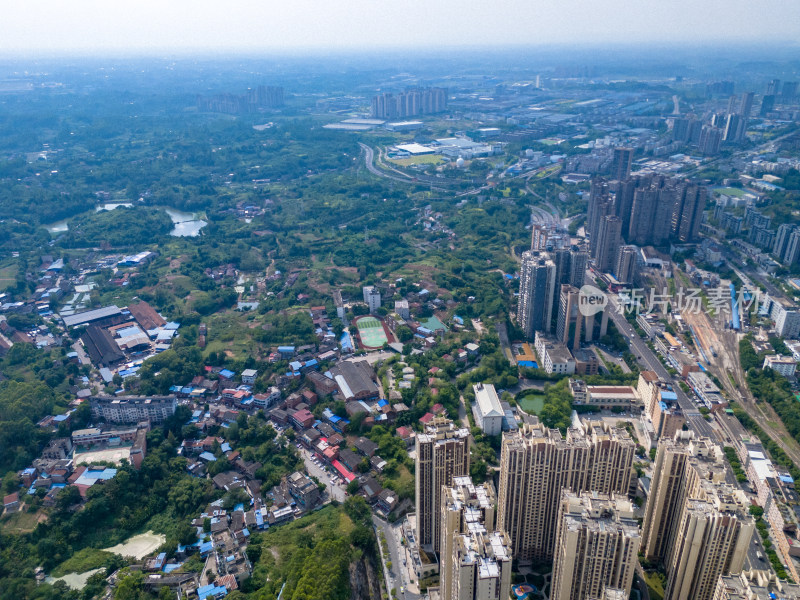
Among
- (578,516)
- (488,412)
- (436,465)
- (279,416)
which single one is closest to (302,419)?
(279,416)

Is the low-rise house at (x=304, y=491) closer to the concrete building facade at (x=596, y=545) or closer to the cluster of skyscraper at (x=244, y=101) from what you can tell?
the concrete building facade at (x=596, y=545)

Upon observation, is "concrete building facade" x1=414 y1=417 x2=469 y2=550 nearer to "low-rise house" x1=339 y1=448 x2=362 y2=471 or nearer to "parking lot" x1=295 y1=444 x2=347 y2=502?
"parking lot" x1=295 y1=444 x2=347 y2=502

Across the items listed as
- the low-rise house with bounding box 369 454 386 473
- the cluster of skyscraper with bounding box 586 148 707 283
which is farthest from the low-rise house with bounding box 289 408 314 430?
the cluster of skyscraper with bounding box 586 148 707 283

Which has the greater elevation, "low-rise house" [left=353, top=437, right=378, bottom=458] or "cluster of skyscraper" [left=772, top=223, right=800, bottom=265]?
"cluster of skyscraper" [left=772, top=223, right=800, bottom=265]

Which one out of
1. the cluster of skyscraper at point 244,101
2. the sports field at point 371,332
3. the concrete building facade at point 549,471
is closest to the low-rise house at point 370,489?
the concrete building facade at point 549,471

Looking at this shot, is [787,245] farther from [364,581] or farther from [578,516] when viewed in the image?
[364,581]

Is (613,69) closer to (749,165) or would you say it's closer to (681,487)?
(749,165)
